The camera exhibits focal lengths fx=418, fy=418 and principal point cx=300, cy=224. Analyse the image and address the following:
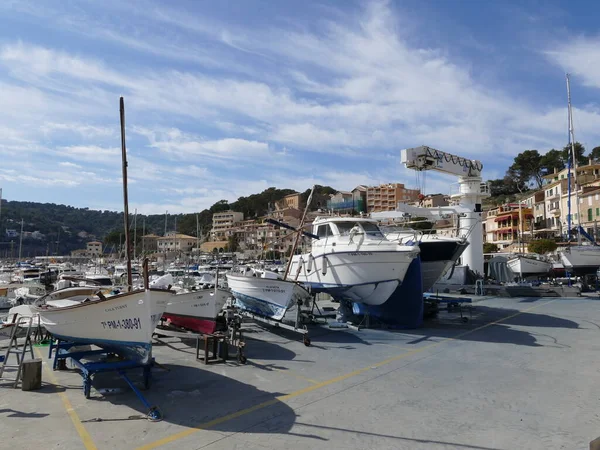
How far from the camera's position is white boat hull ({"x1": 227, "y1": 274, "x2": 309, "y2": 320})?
12625 mm

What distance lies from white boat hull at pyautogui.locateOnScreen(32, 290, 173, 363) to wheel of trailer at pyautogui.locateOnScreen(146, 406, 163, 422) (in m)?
1.21

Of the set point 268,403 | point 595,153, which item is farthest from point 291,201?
point 268,403

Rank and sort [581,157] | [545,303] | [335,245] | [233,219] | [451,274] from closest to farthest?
1. [335,245]
2. [545,303]
3. [451,274]
4. [581,157]
5. [233,219]

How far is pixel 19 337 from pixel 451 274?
1986cm

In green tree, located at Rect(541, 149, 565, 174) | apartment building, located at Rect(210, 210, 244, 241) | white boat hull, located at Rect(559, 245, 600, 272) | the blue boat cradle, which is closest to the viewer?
the blue boat cradle

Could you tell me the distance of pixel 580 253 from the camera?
2652 cm

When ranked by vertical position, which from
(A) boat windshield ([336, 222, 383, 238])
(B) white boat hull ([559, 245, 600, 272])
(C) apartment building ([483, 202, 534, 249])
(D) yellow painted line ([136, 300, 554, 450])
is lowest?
(D) yellow painted line ([136, 300, 554, 450])

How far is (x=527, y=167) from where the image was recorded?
88000 millimetres

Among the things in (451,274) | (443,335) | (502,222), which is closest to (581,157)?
(502,222)

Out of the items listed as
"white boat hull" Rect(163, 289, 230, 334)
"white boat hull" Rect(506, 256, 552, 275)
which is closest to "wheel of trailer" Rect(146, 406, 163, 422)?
"white boat hull" Rect(163, 289, 230, 334)

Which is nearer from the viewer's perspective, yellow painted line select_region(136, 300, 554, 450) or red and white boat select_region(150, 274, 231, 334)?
yellow painted line select_region(136, 300, 554, 450)

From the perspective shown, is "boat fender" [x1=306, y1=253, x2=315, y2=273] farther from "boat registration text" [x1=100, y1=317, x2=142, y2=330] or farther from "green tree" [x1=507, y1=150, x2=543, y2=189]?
"green tree" [x1=507, y1=150, x2=543, y2=189]

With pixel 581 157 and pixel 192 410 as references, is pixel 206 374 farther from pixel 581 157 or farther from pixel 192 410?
pixel 581 157

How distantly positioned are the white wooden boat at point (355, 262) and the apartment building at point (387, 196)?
295 feet
